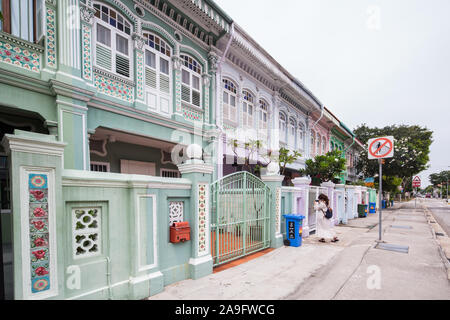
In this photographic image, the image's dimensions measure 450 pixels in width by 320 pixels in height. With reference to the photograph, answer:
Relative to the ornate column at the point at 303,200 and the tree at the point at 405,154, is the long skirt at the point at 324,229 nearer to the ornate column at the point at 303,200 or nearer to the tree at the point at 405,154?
the ornate column at the point at 303,200

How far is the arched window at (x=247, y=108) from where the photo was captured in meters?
11.2

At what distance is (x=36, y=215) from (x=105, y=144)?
228 inches

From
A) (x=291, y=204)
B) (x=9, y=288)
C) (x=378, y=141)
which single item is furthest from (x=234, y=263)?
(x=378, y=141)

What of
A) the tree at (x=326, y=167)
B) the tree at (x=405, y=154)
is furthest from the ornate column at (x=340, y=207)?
the tree at (x=405, y=154)

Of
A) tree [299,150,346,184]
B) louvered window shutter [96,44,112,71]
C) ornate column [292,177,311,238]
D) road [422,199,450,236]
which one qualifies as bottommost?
road [422,199,450,236]

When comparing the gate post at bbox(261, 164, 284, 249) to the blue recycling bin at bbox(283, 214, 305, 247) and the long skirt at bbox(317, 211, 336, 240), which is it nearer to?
the blue recycling bin at bbox(283, 214, 305, 247)

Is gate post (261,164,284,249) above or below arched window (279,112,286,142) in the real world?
below

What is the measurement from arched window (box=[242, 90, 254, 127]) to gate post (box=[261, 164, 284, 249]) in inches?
190

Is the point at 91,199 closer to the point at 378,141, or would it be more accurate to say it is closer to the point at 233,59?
the point at 378,141

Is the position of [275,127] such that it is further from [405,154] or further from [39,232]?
[405,154]

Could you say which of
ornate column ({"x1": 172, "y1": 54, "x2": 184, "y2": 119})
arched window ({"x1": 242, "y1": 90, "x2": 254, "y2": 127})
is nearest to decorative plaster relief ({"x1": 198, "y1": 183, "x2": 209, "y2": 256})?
ornate column ({"x1": 172, "y1": 54, "x2": 184, "y2": 119})

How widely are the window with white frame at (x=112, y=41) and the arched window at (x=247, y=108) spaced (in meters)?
5.63

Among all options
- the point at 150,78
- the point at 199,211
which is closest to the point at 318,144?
the point at 150,78

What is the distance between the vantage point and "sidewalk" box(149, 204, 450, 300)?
3.82 metres
